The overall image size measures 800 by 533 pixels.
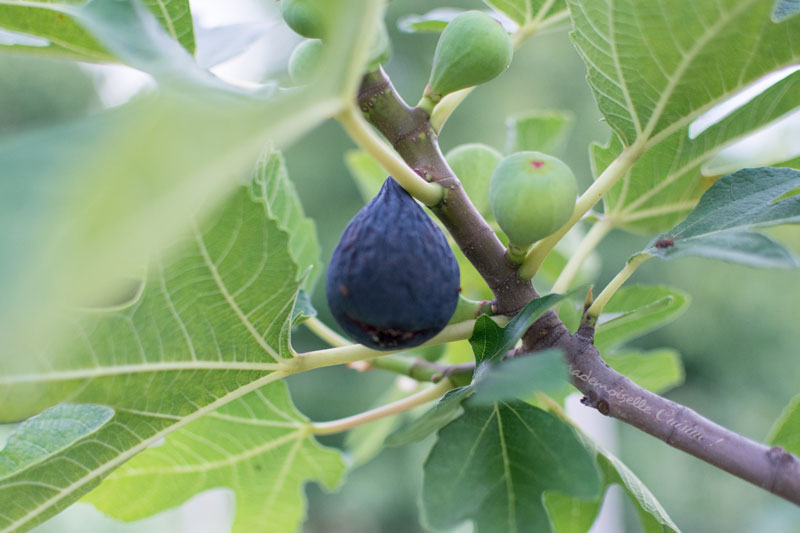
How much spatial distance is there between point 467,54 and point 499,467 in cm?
39

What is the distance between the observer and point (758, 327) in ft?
33.8

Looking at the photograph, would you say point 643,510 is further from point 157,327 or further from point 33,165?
point 33,165

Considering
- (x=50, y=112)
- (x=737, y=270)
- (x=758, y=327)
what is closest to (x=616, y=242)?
(x=737, y=270)

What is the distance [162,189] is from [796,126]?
272 inches

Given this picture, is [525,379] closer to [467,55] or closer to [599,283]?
[467,55]

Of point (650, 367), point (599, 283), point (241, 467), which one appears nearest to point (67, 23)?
point (241, 467)

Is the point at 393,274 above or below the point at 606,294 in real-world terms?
above

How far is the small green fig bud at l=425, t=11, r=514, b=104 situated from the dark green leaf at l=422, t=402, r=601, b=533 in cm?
31

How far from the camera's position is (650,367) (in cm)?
108

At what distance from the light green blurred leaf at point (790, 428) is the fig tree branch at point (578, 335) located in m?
0.20

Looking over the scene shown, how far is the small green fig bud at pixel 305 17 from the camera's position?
0.61 meters

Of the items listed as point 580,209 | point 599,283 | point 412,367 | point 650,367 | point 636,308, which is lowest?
point 599,283

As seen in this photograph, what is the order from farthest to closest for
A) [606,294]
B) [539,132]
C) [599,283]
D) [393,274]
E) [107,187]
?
[599,283] < [539,132] < [606,294] < [393,274] < [107,187]

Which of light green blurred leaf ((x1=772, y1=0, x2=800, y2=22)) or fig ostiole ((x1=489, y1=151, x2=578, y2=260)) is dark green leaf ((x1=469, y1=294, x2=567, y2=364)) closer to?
fig ostiole ((x1=489, y1=151, x2=578, y2=260))
